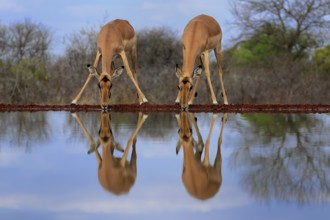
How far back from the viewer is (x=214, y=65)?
2964 cm

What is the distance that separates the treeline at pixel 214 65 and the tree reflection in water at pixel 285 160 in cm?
1063

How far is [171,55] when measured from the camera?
37375 millimetres

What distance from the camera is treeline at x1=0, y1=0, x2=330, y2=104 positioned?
2559 cm

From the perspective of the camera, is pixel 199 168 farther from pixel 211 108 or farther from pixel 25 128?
pixel 211 108

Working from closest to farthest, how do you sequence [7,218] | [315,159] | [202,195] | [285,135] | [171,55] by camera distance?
[7,218] → [202,195] → [315,159] → [285,135] → [171,55]

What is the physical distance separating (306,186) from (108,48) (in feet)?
35.6

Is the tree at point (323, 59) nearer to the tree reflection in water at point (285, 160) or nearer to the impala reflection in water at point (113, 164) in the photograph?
the tree reflection in water at point (285, 160)

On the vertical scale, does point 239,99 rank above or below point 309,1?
below

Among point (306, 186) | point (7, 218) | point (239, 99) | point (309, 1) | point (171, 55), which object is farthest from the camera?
point (171, 55)

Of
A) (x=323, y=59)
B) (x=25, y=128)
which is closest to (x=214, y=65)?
(x=323, y=59)

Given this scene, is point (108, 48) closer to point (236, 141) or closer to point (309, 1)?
point (236, 141)

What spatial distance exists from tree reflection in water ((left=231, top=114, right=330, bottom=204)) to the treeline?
1063cm

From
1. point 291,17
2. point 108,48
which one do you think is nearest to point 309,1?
point 291,17

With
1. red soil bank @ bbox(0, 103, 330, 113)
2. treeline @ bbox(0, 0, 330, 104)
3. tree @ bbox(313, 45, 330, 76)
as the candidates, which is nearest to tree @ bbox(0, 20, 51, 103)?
treeline @ bbox(0, 0, 330, 104)
